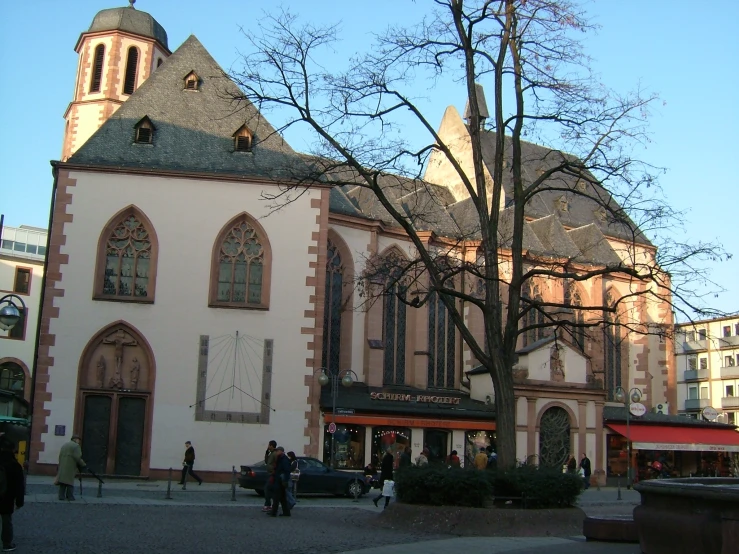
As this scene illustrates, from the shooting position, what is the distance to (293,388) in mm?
28000

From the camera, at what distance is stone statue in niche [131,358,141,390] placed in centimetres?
Answer: 2739

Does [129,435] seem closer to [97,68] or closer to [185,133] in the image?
[185,133]

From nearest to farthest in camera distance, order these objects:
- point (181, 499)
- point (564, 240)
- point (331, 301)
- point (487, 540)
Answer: point (487, 540) → point (181, 499) → point (331, 301) → point (564, 240)

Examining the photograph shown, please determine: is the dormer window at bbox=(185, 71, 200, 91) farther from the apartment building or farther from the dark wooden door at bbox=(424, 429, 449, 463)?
the apartment building

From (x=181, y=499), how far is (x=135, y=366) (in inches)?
295

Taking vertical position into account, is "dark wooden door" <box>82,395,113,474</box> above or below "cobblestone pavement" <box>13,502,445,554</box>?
above

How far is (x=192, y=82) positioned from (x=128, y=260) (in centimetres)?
732

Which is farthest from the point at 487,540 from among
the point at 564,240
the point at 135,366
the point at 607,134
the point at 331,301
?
the point at 564,240

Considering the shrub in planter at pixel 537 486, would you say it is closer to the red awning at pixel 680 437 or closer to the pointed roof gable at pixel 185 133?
the pointed roof gable at pixel 185 133

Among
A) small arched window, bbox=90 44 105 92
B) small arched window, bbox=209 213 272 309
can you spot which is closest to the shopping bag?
small arched window, bbox=209 213 272 309

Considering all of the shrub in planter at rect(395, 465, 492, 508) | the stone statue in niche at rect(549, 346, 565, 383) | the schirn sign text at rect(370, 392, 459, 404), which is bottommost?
the shrub in planter at rect(395, 465, 492, 508)

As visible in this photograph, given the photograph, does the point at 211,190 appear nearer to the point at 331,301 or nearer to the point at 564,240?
the point at 331,301

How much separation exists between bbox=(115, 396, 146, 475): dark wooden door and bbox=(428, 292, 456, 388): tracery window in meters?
12.9

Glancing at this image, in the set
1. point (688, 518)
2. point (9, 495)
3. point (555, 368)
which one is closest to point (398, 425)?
point (555, 368)
